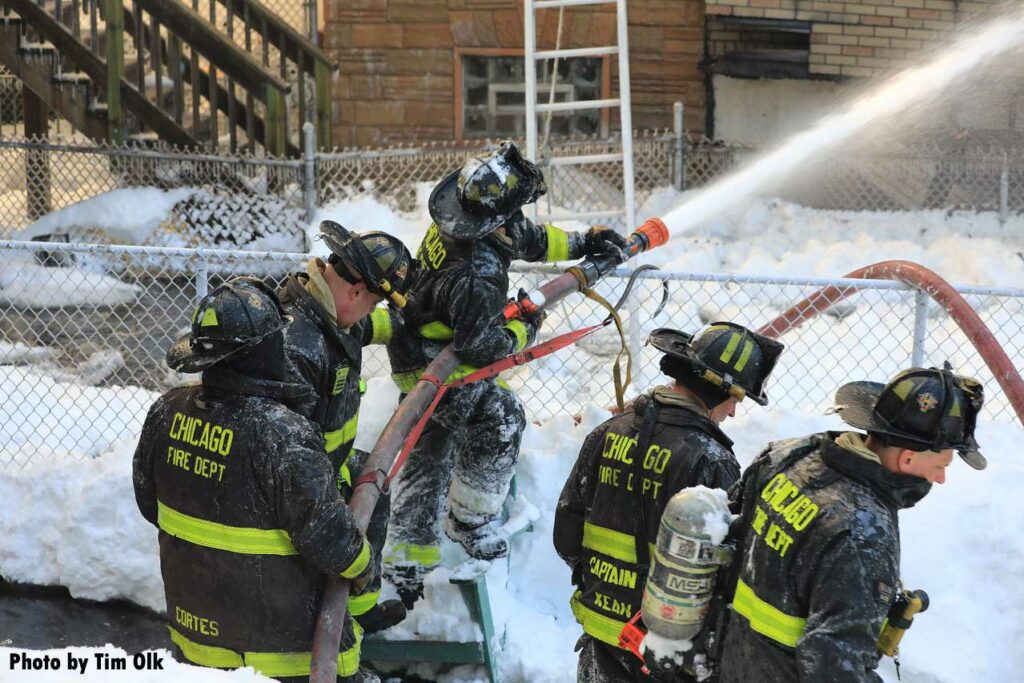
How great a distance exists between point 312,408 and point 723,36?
1034cm

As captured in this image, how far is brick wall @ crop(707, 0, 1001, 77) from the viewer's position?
12.6m

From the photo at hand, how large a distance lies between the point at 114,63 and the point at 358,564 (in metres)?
9.22

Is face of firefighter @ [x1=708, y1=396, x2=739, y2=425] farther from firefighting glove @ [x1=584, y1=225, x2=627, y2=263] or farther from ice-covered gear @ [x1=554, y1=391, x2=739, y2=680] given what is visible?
firefighting glove @ [x1=584, y1=225, x2=627, y2=263]

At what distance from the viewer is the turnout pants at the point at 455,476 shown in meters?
4.80

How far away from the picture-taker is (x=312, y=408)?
3824 millimetres

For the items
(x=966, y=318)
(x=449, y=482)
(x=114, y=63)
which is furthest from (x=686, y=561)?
(x=114, y=63)

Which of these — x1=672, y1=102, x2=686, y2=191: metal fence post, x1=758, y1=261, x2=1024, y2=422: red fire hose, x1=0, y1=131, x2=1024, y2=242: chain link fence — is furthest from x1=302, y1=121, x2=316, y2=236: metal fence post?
x1=758, y1=261, x2=1024, y2=422: red fire hose

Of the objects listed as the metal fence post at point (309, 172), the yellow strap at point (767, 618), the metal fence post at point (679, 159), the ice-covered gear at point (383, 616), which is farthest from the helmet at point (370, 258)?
the metal fence post at point (679, 159)

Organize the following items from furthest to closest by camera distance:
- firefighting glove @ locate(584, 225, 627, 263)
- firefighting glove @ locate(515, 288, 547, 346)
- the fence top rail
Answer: the fence top rail → firefighting glove @ locate(584, 225, 627, 263) → firefighting glove @ locate(515, 288, 547, 346)

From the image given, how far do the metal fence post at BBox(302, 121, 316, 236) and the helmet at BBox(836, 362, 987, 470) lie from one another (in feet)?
29.2

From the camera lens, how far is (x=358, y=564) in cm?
364

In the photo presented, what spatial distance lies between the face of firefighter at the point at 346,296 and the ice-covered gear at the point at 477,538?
1.23m

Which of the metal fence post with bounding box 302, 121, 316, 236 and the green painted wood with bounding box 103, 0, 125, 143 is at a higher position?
the green painted wood with bounding box 103, 0, 125, 143

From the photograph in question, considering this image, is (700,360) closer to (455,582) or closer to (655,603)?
(655,603)
